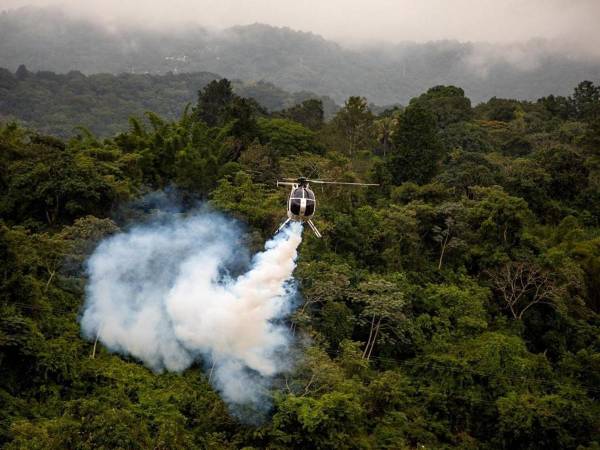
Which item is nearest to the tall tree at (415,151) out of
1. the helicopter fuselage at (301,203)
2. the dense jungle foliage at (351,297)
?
the dense jungle foliage at (351,297)

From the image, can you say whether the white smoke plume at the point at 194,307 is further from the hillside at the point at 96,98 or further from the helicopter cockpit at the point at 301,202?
the hillside at the point at 96,98

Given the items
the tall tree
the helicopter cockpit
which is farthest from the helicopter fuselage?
the tall tree

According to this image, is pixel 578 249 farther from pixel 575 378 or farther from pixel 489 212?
pixel 575 378

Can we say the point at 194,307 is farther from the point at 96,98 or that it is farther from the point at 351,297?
the point at 96,98

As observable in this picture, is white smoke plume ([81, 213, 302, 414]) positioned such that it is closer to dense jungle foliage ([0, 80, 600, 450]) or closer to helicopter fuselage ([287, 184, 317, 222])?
dense jungle foliage ([0, 80, 600, 450])

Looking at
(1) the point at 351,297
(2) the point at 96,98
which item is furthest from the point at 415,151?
(2) the point at 96,98
